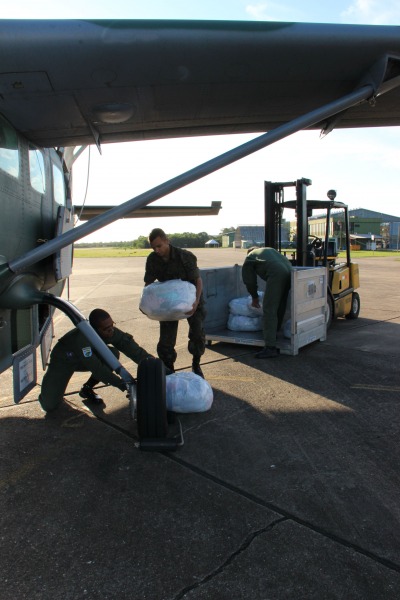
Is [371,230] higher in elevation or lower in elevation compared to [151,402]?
higher

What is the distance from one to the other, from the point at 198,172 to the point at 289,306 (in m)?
3.77

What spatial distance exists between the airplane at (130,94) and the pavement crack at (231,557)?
69.1 inches

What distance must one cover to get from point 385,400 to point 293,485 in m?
2.09

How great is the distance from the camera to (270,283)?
6.42 metres

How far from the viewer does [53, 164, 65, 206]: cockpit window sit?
5081mm

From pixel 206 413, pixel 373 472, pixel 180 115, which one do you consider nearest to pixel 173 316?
pixel 206 413

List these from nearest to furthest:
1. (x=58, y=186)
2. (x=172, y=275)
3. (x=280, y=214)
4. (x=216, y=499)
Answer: (x=216, y=499) → (x=172, y=275) → (x=58, y=186) → (x=280, y=214)

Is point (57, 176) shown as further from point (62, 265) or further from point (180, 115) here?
point (180, 115)

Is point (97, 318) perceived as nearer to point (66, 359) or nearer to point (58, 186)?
point (66, 359)

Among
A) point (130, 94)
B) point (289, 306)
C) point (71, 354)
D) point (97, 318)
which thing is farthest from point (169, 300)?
point (289, 306)

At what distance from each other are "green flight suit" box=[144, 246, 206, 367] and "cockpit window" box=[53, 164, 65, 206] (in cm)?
129

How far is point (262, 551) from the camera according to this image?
243cm

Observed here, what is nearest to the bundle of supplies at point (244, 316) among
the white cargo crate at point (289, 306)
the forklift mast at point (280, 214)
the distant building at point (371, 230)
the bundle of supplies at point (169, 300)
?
the white cargo crate at point (289, 306)

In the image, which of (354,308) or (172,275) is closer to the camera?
(172,275)
